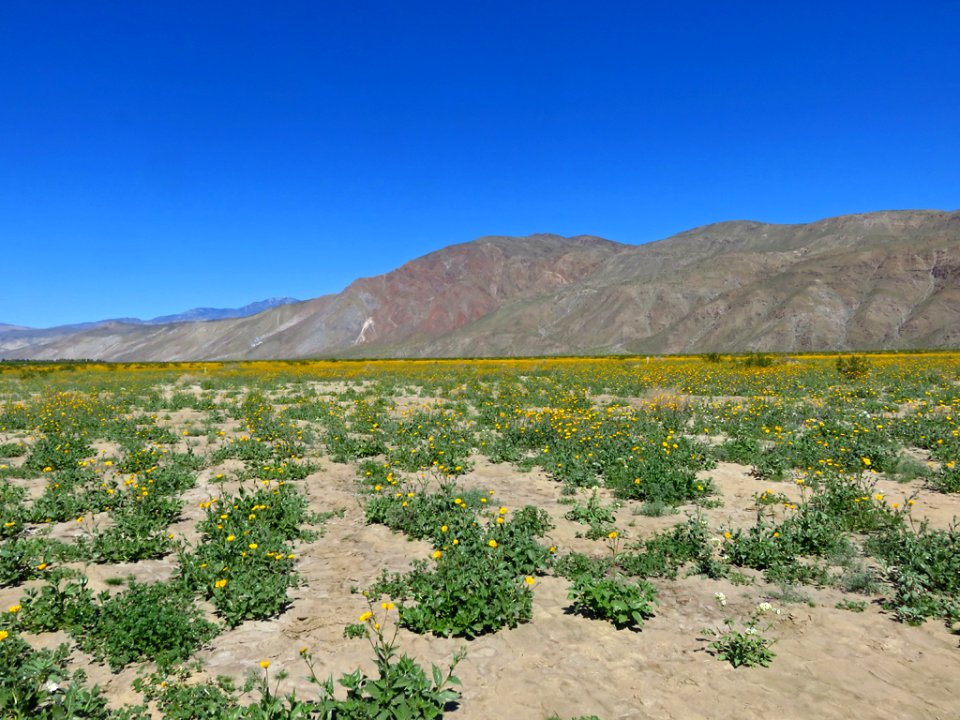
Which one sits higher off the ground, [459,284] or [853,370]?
[459,284]

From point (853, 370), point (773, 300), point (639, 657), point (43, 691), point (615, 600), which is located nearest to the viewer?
point (43, 691)

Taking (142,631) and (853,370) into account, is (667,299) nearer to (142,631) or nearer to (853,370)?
(853,370)

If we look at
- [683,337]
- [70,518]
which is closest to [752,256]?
[683,337]

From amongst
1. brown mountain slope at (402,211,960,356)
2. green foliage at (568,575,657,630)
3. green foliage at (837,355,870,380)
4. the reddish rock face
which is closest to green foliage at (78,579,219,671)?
green foliage at (568,575,657,630)

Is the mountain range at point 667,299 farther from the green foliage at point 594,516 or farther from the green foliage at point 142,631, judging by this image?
the green foliage at point 142,631

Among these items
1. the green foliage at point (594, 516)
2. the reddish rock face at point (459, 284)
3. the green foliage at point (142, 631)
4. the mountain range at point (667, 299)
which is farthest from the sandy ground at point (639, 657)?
the reddish rock face at point (459, 284)

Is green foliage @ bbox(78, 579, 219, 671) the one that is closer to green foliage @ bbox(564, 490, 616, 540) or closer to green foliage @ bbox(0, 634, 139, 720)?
green foliage @ bbox(0, 634, 139, 720)

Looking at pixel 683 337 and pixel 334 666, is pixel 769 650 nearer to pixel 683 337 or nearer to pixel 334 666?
pixel 334 666

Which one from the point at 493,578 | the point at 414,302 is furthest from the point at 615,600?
the point at 414,302

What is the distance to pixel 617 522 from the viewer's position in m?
7.71

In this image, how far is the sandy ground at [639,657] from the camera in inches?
158

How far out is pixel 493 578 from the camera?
5.49 metres

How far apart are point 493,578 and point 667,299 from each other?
12403 centimetres

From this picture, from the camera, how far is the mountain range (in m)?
93.6
